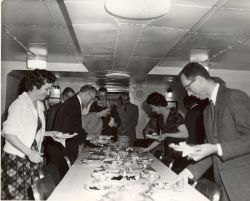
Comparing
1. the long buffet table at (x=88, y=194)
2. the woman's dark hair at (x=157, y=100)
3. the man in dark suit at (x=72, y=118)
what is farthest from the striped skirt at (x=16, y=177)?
the woman's dark hair at (x=157, y=100)

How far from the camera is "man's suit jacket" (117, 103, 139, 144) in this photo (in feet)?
25.6

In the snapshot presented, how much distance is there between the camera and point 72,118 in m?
4.52

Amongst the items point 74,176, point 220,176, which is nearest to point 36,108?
point 74,176

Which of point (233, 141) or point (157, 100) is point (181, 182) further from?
point (157, 100)

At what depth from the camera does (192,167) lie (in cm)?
250

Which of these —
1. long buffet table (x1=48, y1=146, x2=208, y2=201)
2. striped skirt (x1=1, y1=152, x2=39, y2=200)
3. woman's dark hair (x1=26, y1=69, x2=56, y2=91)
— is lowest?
striped skirt (x1=1, y1=152, x2=39, y2=200)

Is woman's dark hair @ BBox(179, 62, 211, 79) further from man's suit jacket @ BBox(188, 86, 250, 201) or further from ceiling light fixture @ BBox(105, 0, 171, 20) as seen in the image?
ceiling light fixture @ BBox(105, 0, 171, 20)

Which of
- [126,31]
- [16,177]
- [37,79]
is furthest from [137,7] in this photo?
[16,177]

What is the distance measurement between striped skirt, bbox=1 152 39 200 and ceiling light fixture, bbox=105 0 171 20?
157 cm

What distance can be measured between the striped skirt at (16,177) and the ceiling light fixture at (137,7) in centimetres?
157

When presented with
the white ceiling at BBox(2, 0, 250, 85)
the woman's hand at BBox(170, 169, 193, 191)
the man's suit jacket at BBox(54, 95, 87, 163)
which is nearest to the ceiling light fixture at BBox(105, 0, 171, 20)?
the white ceiling at BBox(2, 0, 250, 85)

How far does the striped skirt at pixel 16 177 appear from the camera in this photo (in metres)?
2.96

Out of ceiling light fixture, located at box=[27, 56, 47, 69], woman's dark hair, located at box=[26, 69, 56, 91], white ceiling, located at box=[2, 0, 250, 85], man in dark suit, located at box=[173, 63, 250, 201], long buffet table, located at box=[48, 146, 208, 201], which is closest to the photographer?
long buffet table, located at box=[48, 146, 208, 201]

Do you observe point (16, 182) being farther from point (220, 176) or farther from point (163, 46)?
point (163, 46)
